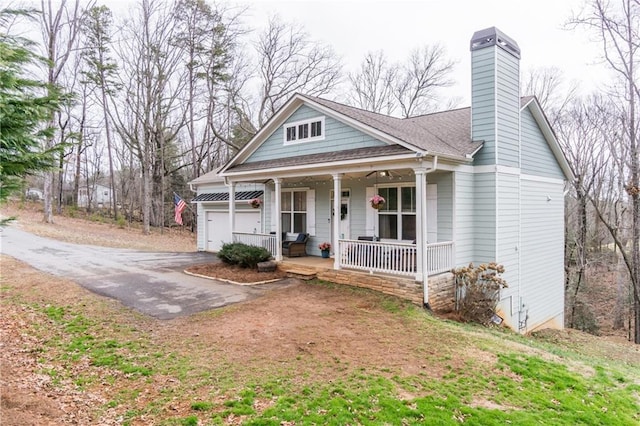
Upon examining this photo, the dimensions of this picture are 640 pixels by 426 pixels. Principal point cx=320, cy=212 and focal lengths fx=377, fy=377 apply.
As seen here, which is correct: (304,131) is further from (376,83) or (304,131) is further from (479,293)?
(376,83)

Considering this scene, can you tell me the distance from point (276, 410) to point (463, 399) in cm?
232

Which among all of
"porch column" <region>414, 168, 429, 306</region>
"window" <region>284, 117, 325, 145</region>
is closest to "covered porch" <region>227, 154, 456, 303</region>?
"porch column" <region>414, 168, 429, 306</region>

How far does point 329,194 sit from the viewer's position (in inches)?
523

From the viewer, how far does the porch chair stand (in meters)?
13.1

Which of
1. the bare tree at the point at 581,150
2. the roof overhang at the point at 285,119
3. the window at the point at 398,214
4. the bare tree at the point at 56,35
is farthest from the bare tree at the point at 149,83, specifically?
the bare tree at the point at 581,150

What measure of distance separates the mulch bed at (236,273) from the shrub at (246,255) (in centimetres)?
19

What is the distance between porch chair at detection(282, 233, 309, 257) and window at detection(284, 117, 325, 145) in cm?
344

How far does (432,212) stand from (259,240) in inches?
233

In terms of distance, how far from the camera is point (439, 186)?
33.8ft

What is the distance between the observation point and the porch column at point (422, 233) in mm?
8766

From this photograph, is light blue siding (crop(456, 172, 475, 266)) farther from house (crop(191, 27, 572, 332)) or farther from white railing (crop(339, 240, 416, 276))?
white railing (crop(339, 240, 416, 276))

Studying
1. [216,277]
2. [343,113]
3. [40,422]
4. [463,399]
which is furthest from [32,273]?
[463,399]

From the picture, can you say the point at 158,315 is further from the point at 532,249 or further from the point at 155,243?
the point at 155,243

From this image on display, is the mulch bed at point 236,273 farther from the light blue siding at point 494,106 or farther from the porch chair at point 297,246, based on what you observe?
the light blue siding at point 494,106
